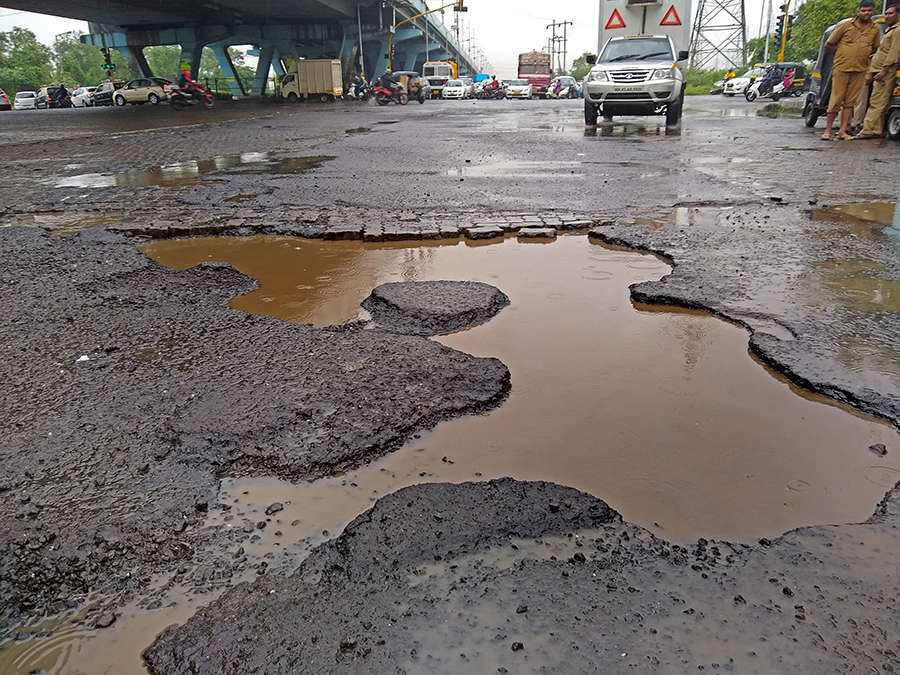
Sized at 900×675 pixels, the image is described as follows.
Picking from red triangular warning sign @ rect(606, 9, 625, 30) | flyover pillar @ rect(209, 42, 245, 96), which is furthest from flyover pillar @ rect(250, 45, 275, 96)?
red triangular warning sign @ rect(606, 9, 625, 30)

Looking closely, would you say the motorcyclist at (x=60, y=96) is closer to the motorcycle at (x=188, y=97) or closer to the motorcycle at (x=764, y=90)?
the motorcycle at (x=188, y=97)

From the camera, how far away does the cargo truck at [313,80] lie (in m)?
40.4

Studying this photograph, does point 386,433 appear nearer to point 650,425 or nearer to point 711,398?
point 650,425

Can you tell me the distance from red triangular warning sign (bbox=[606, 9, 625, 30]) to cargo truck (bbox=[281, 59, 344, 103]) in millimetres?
25975

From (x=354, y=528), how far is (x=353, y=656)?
1.50ft

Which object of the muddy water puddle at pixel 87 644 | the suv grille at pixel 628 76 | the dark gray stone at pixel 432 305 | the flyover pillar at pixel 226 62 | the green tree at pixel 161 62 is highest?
the green tree at pixel 161 62

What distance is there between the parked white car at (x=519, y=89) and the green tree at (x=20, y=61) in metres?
50.2

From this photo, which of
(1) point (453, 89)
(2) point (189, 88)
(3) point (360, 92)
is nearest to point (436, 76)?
(1) point (453, 89)

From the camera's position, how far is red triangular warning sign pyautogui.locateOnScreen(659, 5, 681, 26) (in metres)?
17.6

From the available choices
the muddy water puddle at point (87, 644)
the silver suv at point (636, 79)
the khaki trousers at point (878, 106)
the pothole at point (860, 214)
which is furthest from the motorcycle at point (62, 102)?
the muddy water puddle at point (87, 644)

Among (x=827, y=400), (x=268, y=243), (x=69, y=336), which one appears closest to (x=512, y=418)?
(x=827, y=400)

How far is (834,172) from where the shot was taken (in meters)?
8.07

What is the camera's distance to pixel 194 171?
901cm

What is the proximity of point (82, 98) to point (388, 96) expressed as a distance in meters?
22.7
